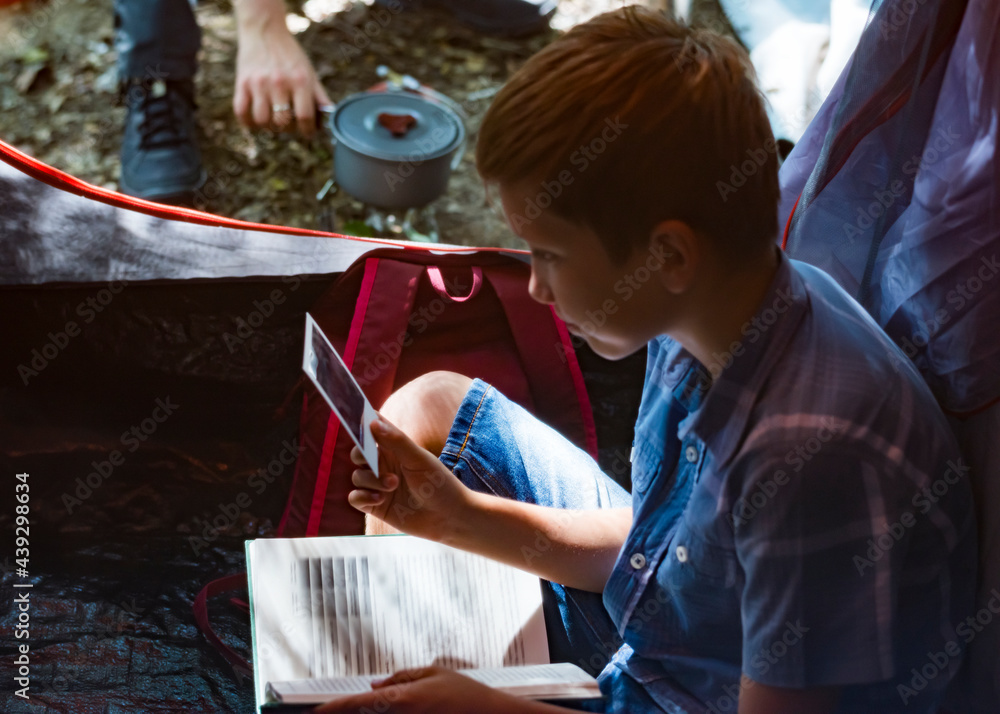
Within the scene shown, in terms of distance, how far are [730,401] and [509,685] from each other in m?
0.33

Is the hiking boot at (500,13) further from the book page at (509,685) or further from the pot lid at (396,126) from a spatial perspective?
the book page at (509,685)

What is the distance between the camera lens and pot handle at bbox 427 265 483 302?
1.28 m

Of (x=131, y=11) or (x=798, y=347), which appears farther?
(x=131, y=11)

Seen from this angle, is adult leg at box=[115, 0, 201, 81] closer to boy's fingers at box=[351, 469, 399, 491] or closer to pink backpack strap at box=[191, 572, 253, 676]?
pink backpack strap at box=[191, 572, 253, 676]

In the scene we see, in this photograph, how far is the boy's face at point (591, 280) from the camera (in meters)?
0.74

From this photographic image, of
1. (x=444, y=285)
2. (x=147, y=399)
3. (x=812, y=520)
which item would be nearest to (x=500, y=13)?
(x=444, y=285)

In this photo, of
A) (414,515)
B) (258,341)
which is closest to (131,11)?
(258,341)

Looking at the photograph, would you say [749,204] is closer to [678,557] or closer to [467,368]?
[678,557]

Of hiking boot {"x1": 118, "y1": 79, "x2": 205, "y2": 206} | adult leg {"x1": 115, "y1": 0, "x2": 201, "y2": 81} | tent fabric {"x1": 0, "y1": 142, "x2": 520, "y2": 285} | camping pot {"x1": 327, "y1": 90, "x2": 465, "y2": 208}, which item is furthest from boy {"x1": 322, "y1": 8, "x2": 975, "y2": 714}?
adult leg {"x1": 115, "y1": 0, "x2": 201, "y2": 81}

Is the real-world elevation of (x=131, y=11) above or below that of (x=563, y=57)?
below

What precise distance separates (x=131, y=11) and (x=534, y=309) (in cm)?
133

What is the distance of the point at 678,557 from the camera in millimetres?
827

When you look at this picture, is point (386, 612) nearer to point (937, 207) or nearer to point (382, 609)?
point (382, 609)

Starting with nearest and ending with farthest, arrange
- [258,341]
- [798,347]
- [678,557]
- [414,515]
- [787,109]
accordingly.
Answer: [798,347] → [678,557] → [414,515] → [258,341] → [787,109]
